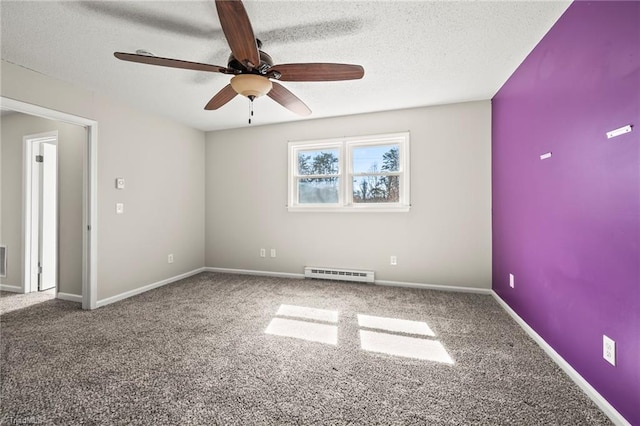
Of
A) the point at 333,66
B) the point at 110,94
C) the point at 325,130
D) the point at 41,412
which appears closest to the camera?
the point at 41,412

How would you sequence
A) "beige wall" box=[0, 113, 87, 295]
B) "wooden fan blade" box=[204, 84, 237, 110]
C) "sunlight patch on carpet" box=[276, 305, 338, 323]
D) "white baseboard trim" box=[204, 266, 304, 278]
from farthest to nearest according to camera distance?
"white baseboard trim" box=[204, 266, 304, 278]
"beige wall" box=[0, 113, 87, 295]
"sunlight patch on carpet" box=[276, 305, 338, 323]
"wooden fan blade" box=[204, 84, 237, 110]

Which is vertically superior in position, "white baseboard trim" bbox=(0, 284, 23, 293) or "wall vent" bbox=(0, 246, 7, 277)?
"wall vent" bbox=(0, 246, 7, 277)

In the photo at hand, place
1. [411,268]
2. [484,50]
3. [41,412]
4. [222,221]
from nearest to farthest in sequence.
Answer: [41,412] → [484,50] → [411,268] → [222,221]

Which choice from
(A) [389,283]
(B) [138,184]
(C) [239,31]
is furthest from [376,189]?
(B) [138,184]

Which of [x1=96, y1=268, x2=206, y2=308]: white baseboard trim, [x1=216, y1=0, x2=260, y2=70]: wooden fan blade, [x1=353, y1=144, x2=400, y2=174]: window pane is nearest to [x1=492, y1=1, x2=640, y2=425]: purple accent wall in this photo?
[x1=353, y1=144, x2=400, y2=174]: window pane

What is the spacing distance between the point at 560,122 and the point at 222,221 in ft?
14.2

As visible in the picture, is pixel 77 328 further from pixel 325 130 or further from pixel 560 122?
pixel 560 122

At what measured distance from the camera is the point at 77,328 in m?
2.42

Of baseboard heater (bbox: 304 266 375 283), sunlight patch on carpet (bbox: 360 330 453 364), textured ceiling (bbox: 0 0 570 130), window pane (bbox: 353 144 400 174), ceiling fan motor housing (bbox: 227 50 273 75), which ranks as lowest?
sunlight patch on carpet (bbox: 360 330 453 364)

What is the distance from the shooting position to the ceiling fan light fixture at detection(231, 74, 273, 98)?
1814mm

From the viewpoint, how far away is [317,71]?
1.81 metres

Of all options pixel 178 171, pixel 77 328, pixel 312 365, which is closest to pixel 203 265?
pixel 178 171

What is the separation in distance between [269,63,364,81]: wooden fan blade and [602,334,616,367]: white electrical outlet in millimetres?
2085

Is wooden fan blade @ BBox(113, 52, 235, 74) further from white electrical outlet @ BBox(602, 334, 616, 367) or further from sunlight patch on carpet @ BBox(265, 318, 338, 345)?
white electrical outlet @ BBox(602, 334, 616, 367)
